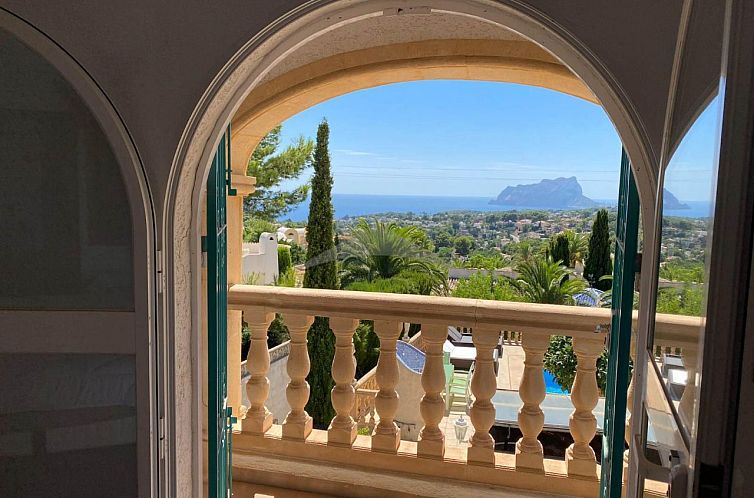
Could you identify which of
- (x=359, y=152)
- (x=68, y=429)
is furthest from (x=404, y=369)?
(x=359, y=152)

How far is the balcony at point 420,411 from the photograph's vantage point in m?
2.83

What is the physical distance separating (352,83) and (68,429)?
2.72m

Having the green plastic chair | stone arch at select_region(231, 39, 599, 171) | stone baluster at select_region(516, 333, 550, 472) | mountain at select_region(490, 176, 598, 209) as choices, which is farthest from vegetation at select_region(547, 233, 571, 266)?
stone baluster at select_region(516, 333, 550, 472)

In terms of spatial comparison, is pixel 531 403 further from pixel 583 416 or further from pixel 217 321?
pixel 217 321

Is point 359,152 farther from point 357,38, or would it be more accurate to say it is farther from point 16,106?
point 16,106

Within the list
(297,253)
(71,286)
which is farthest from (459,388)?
(297,253)

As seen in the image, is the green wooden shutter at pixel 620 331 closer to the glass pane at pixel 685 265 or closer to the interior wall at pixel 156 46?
the glass pane at pixel 685 265

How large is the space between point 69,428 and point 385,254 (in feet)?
27.5

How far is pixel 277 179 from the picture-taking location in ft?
31.8

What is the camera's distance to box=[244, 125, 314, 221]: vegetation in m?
9.57

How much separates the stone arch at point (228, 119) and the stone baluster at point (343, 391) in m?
1.22

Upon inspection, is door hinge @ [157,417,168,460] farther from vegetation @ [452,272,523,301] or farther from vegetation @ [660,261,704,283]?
vegetation @ [452,272,523,301]

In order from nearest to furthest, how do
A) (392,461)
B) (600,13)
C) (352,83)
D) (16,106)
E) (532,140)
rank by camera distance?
1. (600,13)
2. (16,106)
3. (392,461)
4. (352,83)
5. (532,140)

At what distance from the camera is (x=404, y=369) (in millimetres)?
3646
